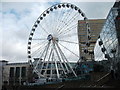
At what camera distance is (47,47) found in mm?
33625

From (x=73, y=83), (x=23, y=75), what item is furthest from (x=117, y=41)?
(x=23, y=75)

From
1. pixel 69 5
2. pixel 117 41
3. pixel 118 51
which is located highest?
pixel 69 5

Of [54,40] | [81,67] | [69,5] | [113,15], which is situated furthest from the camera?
[81,67]

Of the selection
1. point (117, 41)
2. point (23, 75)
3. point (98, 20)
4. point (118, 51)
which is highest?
point (98, 20)

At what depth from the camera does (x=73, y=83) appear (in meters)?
24.3

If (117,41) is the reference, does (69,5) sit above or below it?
above

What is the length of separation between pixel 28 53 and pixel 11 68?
53.7 m

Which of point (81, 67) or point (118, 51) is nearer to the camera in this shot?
point (118, 51)

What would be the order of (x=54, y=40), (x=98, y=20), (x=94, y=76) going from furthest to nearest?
(x=98, y=20) → (x=54, y=40) → (x=94, y=76)

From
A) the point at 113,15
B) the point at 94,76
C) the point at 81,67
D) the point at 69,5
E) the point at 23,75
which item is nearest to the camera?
the point at 94,76

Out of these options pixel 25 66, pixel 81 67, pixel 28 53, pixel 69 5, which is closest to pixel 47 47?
pixel 28 53

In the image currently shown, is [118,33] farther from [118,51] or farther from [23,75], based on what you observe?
[23,75]

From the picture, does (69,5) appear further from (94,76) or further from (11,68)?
(11,68)

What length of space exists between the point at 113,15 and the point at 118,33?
3.17 metres
